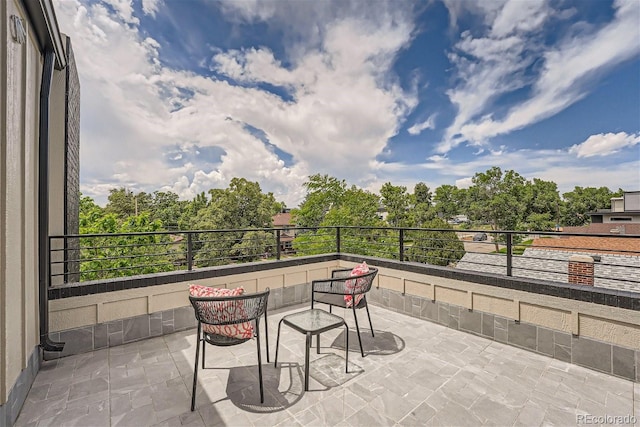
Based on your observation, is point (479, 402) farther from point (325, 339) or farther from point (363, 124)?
point (363, 124)

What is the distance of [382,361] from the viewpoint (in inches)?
106

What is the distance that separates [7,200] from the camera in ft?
5.77

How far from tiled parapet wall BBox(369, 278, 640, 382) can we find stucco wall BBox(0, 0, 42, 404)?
398 cm

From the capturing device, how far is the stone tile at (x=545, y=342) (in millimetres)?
2756

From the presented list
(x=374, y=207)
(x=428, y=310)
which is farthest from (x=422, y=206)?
(x=428, y=310)

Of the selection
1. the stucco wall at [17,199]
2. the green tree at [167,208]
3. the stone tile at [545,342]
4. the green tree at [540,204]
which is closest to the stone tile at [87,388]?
the stucco wall at [17,199]

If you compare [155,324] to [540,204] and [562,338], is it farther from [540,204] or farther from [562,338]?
[540,204]

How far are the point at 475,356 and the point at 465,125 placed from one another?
22.7 meters

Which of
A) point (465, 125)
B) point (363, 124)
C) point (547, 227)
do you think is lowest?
point (547, 227)

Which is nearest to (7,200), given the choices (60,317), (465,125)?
(60,317)

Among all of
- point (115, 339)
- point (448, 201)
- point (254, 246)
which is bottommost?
point (115, 339)

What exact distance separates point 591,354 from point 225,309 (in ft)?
10.8

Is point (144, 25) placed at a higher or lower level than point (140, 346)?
higher

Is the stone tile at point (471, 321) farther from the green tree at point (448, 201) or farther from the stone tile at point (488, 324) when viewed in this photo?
the green tree at point (448, 201)
